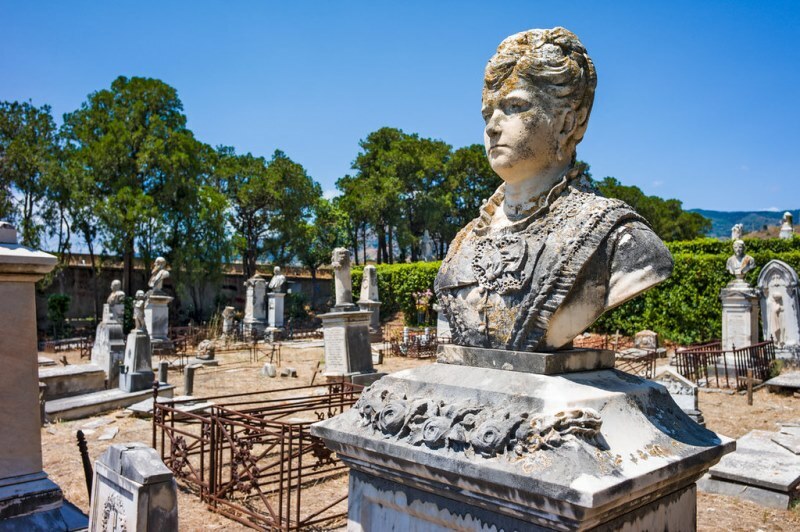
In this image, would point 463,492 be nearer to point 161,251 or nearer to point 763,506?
point 763,506

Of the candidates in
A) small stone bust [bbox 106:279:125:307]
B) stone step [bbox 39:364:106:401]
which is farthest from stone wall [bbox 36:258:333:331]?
stone step [bbox 39:364:106:401]

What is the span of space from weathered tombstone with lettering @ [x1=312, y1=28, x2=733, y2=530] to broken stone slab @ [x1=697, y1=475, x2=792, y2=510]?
4.44 m

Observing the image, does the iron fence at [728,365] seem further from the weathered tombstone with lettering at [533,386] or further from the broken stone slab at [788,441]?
the weathered tombstone with lettering at [533,386]

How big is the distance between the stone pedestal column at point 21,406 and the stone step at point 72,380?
760 centimetres

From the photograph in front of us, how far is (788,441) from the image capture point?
7469mm

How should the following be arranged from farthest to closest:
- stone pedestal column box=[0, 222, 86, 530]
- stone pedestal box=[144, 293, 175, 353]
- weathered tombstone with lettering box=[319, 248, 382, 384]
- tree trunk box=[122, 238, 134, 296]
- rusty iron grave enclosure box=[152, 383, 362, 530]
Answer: tree trunk box=[122, 238, 134, 296] < stone pedestal box=[144, 293, 175, 353] < weathered tombstone with lettering box=[319, 248, 382, 384] < rusty iron grave enclosure box=[152, 383, 362, 530] < stone pedestal column box=[0, 222, 86, 530]

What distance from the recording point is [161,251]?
30.0 metres

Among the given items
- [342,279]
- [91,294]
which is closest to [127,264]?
[91,294]

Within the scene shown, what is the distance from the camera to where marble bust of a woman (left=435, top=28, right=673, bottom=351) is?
2.50 metres

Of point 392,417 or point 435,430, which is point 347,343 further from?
point 435,430

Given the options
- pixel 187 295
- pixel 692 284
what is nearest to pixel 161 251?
pixel 187 295

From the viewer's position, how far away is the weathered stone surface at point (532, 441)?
79.4 inches

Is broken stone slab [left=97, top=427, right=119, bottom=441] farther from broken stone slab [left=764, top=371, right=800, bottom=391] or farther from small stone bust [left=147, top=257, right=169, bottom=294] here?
broken stone slab [left=764, top=371, right=800, bottom=391]

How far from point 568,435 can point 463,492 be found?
482 millimetres
